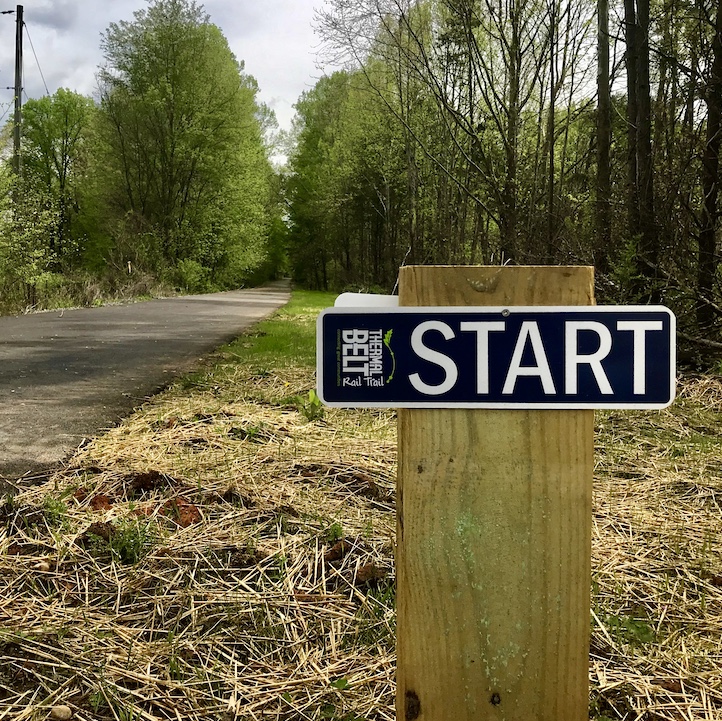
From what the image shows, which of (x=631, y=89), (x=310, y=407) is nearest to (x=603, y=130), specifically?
(x=631, y=89)

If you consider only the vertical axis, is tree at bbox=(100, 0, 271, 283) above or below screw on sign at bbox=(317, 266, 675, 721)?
above

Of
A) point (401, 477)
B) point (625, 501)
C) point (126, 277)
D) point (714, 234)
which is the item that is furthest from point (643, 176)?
point (126, 277)

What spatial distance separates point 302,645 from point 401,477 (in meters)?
0.87

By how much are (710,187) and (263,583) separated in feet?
15.1

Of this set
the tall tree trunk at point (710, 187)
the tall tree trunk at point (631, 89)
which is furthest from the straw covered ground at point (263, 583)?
the tall tree trunk at point (631, 89)

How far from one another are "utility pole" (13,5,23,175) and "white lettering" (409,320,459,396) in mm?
17659

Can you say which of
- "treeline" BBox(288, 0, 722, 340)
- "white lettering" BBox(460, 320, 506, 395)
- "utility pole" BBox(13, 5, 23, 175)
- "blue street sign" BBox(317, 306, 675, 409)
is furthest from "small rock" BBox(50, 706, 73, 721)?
"utility pole" BBox(13, 5, 23, 175)

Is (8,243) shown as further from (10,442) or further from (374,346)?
(374,346)

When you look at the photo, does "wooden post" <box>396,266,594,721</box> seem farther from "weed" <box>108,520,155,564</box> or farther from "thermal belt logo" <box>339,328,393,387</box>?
"weed" <box>108,520,155,564</box>

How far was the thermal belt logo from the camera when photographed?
95 centimetres

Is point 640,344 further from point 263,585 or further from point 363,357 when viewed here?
point 263,585

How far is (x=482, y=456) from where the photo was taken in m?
0.94

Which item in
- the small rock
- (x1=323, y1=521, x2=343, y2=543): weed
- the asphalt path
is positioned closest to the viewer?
the small rock

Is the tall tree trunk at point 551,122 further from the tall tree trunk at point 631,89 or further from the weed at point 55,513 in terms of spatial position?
the weed at point 55,513
